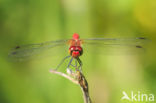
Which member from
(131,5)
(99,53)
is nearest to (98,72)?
(99,53)

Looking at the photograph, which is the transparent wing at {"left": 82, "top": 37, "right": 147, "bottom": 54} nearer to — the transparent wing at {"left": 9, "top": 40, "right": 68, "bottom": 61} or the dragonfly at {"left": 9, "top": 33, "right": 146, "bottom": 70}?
the dragonfly at {"left": 9, "top": 33, "right": 146, "bottom": 70}

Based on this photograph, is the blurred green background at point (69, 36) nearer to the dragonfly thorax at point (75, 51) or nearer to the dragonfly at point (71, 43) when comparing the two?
the dragonfly at point (71, 43)

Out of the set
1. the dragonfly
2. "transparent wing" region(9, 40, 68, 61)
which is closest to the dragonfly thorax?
the dragonfly

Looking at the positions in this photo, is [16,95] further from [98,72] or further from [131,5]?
[131,5]

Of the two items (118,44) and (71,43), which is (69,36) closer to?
(71,43)

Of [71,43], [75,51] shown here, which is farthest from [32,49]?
[75,51]

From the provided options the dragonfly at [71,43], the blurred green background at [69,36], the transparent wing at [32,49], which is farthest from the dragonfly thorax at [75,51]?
the blurred green background at [69,36]
